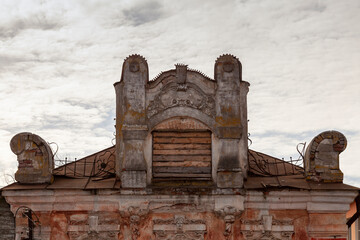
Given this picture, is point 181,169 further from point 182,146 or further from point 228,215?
point 228,215

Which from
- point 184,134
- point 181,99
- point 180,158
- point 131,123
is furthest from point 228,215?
Result: point 131,123

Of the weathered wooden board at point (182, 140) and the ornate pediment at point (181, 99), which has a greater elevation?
the ornate pediment at point (181, 99)

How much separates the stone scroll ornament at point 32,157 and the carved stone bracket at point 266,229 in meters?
5.06

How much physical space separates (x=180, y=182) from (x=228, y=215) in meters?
1.45

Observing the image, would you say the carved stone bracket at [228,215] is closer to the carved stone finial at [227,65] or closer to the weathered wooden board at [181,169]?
the weathered wooden board at [181,169]

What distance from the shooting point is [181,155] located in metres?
15.0

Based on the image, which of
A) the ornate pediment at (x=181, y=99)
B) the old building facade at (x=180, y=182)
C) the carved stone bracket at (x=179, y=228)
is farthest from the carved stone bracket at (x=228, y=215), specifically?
the ornate pediment at (x=181, y=99)

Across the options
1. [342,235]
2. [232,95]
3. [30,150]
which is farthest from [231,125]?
[30,150]

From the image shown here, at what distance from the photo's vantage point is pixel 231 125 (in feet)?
48.4

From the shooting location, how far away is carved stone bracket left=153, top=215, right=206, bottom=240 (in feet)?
47.1

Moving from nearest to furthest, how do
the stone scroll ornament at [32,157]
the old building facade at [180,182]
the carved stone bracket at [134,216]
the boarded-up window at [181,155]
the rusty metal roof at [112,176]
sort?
the carved stone bracket at [134,216]
the old building facade at [180,182]
the rusty metal roof at [112,176]
the stone scroll ornament at [32,157]
the boarded-up window at [181,155]

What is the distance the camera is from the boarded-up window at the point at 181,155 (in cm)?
1484

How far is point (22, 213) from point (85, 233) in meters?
1.63

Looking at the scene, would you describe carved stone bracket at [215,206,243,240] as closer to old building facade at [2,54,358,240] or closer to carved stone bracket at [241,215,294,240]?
old building facade at [2,54,358,240]
